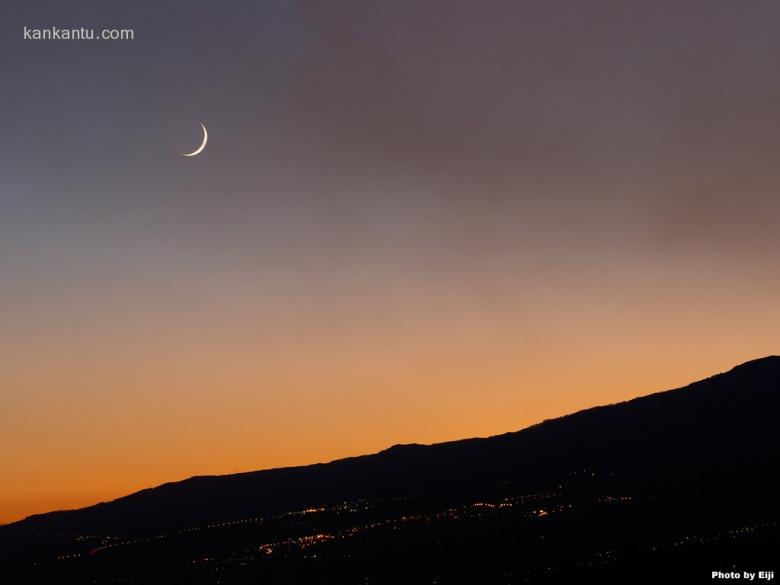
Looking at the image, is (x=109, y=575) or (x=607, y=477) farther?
(x=607, y=477)

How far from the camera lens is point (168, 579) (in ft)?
537

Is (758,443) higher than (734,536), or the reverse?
(758,443)

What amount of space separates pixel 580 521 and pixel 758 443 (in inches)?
2261

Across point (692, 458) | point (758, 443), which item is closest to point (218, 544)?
point (692, 458)

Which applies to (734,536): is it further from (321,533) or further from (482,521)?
(321,533)

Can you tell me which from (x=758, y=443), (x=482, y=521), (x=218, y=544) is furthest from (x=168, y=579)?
(x=758, y=443)

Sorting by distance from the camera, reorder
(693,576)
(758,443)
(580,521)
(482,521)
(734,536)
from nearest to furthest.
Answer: (693,576) → (734,536) → (580,521) → (482,521) → (758,443)

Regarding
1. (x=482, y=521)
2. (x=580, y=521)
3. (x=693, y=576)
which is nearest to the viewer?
(x=693, y=576)

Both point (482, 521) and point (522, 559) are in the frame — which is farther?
point (482, 521)

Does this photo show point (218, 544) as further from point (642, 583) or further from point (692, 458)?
point (642, 583)

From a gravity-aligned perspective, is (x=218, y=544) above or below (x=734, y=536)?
above

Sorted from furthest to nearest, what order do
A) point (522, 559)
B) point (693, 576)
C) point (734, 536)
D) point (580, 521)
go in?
point (580, 521) < point (522, 559) < point (734, 536) < point (693, 576)

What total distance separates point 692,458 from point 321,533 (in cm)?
8437

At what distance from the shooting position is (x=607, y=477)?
19912 centimetres
